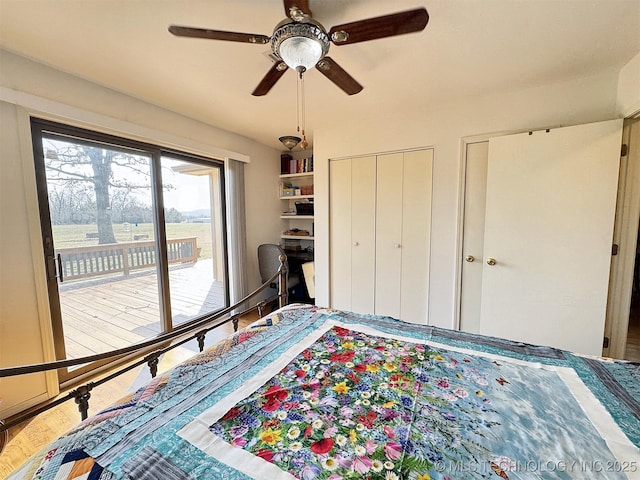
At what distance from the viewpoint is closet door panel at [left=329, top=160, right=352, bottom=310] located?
2.98 m

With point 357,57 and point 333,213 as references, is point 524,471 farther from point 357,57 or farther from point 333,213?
point 333,213

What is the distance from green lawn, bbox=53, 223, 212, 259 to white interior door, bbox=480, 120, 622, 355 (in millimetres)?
3002

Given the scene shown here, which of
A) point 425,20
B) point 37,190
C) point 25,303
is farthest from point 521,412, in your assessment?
point 37,190

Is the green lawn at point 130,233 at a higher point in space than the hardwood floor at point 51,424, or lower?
higher

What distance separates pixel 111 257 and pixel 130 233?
0.84ft

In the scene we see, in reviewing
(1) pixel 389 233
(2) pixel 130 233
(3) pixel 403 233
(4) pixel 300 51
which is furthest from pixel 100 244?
(3) pixel 403 233

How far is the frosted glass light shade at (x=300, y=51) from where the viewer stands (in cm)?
121

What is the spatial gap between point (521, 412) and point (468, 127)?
224 centimetres

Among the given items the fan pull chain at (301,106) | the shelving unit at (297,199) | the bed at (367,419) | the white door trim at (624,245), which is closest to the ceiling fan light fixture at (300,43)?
the fan pull chain at (301,106)

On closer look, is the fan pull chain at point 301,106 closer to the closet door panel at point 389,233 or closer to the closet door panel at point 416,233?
the closet door panel at point 389,233

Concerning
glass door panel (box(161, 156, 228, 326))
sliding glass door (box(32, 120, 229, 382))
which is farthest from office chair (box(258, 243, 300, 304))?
sliding glass door (box(32, 120, 229, 382))

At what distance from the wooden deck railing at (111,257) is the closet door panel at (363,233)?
1.94 meters

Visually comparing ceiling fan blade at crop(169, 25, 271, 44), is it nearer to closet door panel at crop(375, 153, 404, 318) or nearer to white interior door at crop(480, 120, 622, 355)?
closet door panel at crop(375, 153, 404, 318)

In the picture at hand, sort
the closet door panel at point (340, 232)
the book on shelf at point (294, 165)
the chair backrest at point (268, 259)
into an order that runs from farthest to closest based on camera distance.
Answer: the book on shelf at point (294, 165) < the chair backrest at point (268, 259) < the closet door panel at point (340, 232)
